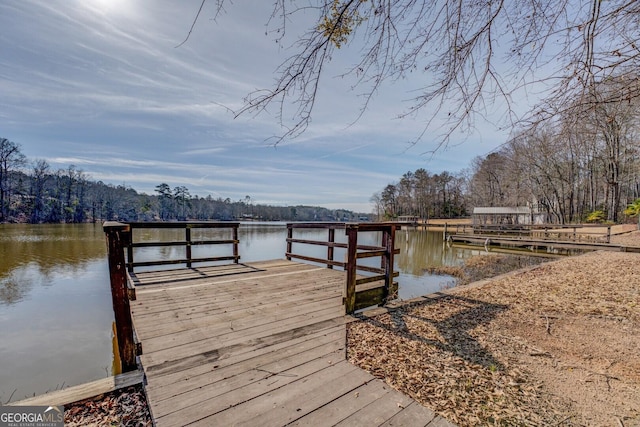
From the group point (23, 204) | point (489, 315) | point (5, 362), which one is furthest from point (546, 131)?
point (23, 204)

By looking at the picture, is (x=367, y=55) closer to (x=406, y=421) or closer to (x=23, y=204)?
(x=406, y=421)

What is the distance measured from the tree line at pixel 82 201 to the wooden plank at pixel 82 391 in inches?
2177

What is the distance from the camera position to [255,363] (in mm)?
2260

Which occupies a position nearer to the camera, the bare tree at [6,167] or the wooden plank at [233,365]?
the wooden plank at [233,365]

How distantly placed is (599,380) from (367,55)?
10.1ft

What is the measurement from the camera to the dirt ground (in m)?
1.81

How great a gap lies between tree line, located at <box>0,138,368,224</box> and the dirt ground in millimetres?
53490

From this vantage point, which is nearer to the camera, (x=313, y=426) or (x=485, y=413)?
(x=313, y=426)

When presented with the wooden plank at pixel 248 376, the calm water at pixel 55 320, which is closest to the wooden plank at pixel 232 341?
Result: the wooden plank at pixel 248 376

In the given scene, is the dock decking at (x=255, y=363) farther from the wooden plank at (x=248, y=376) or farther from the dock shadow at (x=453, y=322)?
the dock shadow at (x=453, y=322)

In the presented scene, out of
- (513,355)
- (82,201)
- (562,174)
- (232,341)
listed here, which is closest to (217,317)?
(232,341)

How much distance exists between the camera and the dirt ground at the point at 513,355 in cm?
181

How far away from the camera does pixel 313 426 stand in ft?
5.20

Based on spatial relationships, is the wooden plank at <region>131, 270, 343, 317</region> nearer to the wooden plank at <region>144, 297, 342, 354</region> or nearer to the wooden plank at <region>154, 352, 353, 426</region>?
the wooden plank at <region>144, 297, 342, 354</region>
